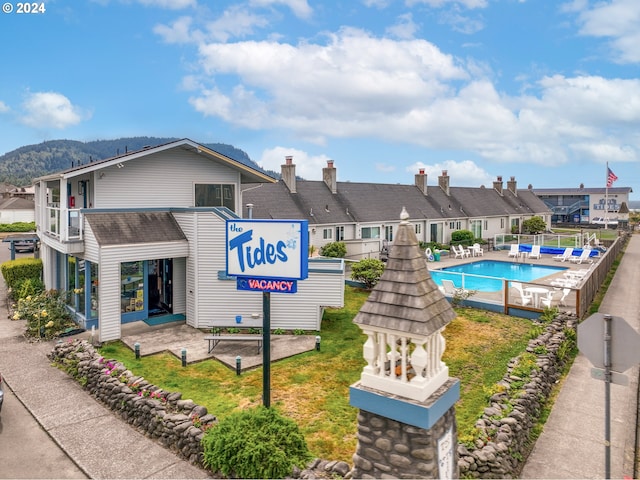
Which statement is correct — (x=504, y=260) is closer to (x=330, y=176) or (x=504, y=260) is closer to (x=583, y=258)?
(x=583, y=258)

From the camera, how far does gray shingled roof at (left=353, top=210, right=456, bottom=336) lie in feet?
17.6

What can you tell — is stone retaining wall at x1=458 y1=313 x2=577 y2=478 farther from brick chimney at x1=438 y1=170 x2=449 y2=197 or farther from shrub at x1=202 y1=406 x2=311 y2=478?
brick chimney at x1=438 y1=170 x2=449 y2=197

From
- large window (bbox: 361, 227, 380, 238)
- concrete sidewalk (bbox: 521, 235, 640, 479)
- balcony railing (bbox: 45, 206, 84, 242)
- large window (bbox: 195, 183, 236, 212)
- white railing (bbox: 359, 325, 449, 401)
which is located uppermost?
large window (bbox: 195, 183, 236, 212)

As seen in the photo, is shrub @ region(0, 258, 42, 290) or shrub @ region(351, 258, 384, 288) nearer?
shrub @ region(0, 258, 42, 290)

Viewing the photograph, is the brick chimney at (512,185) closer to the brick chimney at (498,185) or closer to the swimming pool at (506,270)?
the brick chimney at (498,185)

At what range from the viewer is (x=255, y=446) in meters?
6.69

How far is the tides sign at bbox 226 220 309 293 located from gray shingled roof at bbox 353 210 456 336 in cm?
239

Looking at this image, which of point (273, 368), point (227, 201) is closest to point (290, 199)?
point (227, 201)

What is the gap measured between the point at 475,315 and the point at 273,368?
9119mm

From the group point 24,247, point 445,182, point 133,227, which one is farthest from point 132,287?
point 445,182

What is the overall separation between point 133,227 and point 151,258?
1.28 meters

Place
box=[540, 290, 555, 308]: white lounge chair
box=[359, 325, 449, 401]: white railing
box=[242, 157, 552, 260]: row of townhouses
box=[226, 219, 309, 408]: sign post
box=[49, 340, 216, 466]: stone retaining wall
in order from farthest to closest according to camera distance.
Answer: box=[242, 157, 552, 260]: row of townhouses → box=[540, 290, 555, 308]: white lounge chair → box=[226, 219, 309, 408]: sign post → box=[49, 340, 216, 466]: stone retaining wall → box=[359, 325, 449, 401]: white railing

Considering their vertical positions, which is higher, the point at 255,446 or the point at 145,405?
the point at 255,446

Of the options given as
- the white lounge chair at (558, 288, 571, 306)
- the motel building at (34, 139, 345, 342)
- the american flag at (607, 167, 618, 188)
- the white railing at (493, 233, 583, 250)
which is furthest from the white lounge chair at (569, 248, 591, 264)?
the motel building at (34, 139, 345, 342)
